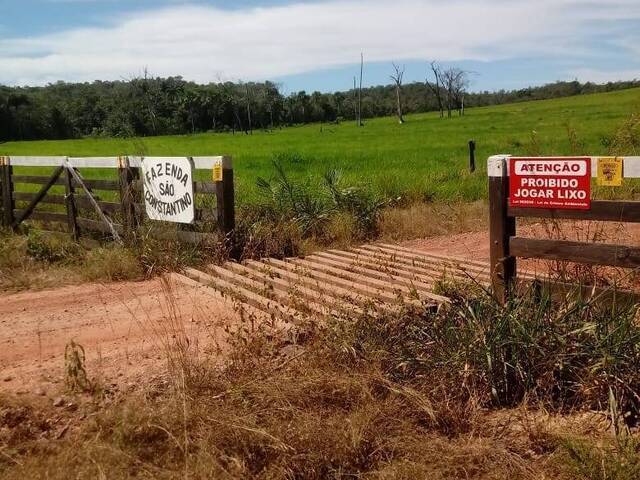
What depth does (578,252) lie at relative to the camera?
4656mm

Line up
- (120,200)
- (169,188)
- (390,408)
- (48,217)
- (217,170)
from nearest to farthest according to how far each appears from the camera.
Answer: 1. (390,408)
2. (217,170)
3. (169,188)
4. (120,200)
5. (48,217)

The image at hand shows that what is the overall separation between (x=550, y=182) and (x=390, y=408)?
2176 mm

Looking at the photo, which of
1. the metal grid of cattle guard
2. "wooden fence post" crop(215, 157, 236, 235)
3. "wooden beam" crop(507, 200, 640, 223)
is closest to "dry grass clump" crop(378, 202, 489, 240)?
the metal grid of cattle guard

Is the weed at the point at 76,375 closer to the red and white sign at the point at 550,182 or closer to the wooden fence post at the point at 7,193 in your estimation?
the red and white sign at the point at 550,182

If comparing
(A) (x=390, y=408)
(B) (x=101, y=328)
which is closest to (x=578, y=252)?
(A) (x=390, y=408)

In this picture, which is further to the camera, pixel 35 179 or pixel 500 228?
pixel 35 179

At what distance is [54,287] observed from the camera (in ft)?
24.4

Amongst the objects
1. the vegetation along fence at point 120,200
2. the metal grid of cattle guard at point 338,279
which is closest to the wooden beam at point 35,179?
the vegetation along fence at point 120,200

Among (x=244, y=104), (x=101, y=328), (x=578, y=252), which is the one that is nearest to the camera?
(x=578, y=252)

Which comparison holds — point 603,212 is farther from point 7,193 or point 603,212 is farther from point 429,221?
point 7,193

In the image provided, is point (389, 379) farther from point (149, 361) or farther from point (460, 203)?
point (460, 203)

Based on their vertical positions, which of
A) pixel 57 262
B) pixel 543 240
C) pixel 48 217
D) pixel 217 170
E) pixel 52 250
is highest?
pixel 217 170

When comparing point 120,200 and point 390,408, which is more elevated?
point 120,200

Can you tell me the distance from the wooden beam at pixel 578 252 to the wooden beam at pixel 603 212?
0.19 meters
